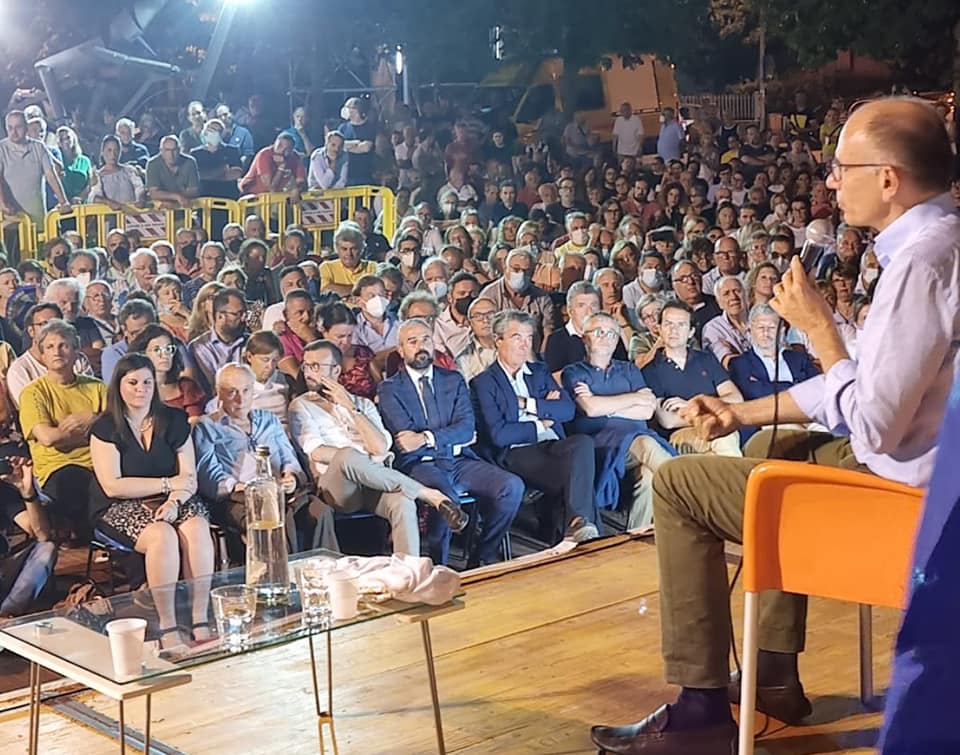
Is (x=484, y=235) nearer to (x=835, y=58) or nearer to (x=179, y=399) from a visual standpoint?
(x=179, y=399)

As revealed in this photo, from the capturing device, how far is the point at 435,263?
4453mm

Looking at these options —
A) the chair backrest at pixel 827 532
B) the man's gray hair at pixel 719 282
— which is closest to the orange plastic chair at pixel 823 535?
the chair backrest at pixel 827 532

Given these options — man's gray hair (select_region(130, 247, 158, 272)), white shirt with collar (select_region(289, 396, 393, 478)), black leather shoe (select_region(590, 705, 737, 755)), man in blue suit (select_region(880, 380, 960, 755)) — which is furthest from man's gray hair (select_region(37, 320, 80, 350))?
man in blue suit (select_region(880, 380, 960, 755))

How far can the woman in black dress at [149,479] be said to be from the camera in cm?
365

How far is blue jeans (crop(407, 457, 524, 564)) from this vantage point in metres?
4.40

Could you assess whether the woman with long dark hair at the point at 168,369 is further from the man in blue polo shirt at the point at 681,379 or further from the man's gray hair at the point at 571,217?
the man in blue polo shirt at the point at 681,379

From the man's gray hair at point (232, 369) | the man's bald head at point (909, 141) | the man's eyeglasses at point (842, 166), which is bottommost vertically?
the man's gray hair at point (232, 369)

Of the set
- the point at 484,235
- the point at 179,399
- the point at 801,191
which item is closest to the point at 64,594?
the point at 179,399

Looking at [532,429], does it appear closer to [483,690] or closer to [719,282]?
[719,282]

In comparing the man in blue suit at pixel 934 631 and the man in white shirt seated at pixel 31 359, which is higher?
the man in blue suit at pixel 934 631

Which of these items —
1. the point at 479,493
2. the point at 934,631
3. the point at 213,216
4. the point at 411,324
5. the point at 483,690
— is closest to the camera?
the point at 934,631

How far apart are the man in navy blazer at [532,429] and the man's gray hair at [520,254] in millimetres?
178

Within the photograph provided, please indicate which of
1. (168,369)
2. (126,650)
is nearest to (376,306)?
(168,369)

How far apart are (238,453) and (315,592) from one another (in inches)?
56.5
